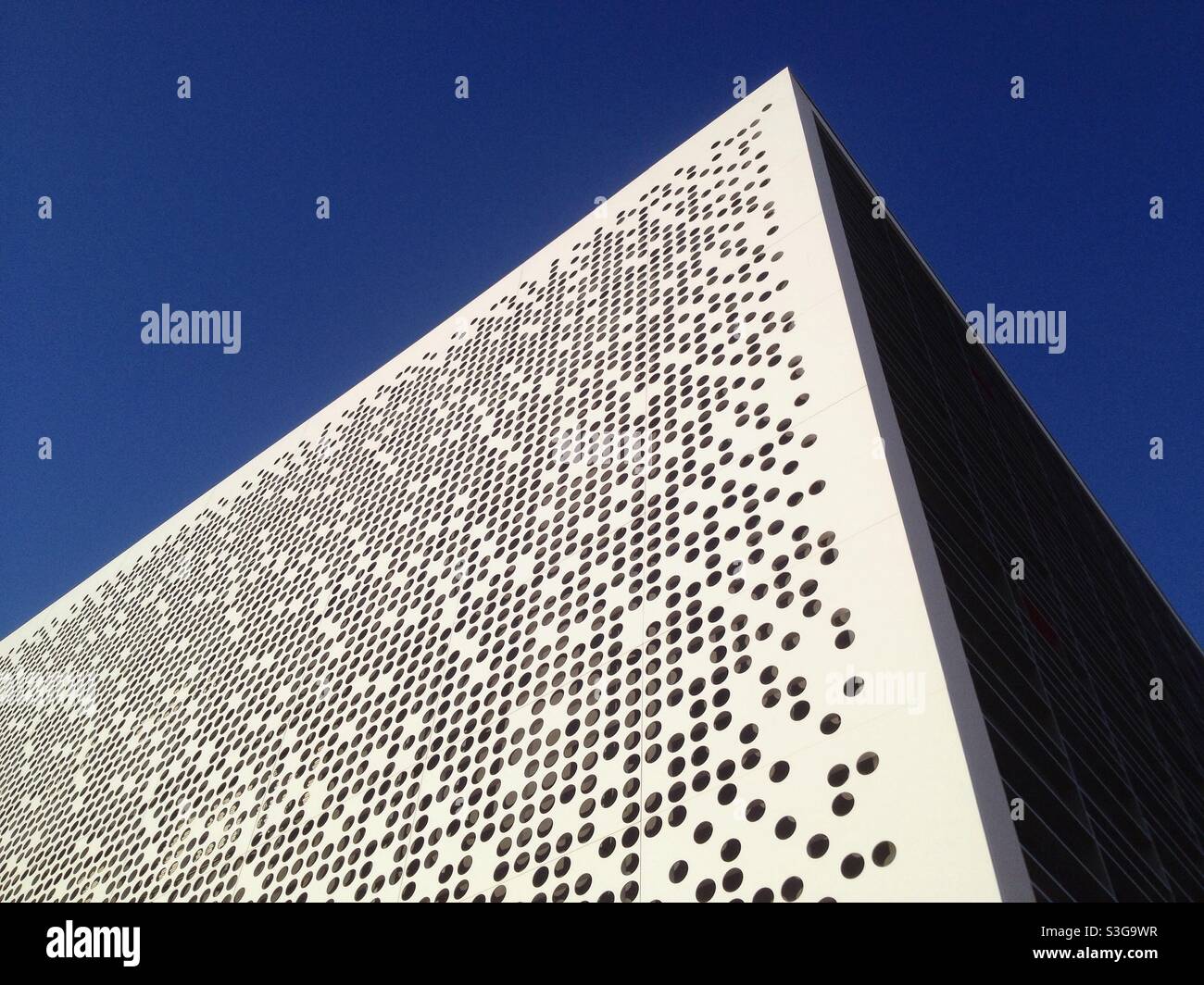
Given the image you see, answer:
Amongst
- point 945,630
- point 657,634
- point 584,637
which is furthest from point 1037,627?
point 584,637

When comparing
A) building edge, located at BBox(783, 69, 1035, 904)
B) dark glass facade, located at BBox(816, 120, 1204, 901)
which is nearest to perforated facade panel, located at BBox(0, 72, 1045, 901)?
building edge, located at BBox(783, 69, 1035, 904)

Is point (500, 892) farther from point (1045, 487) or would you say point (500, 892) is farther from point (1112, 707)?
point (1045, 487)

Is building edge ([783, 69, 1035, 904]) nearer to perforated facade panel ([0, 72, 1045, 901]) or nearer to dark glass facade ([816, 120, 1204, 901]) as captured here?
perforated facade panel ([0, 72, 1045, 901])

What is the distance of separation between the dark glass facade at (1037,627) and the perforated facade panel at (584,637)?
0.84 m

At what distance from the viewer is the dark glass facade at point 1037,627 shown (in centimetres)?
909

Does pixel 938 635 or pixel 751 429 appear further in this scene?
pixel 751 429

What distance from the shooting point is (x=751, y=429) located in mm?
11734

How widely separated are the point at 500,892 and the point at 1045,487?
52.7ft

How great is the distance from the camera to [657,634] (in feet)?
34.1

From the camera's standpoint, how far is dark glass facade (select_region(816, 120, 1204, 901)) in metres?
9.09

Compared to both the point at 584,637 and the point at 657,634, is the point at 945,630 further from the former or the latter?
the point at 584,637

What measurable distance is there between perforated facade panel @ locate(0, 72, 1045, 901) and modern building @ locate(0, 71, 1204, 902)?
47mm

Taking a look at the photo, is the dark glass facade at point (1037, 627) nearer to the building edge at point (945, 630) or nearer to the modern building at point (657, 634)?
the modern building at point (657, 634)
